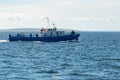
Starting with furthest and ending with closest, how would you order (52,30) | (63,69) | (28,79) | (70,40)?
(70,40) < (52,30) < (63,69) < (28,79)

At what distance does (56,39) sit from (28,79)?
9589 centimetres

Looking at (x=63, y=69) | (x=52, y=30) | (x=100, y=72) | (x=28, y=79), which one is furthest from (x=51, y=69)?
(x=52, y=30)

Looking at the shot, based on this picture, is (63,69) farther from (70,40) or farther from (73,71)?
(70,40)

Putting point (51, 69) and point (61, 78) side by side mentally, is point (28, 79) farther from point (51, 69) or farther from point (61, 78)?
point (51, 69)

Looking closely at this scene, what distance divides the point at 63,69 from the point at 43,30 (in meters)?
84.0

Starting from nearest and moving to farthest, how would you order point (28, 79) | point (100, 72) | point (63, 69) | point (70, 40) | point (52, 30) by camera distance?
point (28, 79)
point (100, 72)
point (63, 69)
point (52, 30)
point (70, 40)

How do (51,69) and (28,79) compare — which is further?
(51,69)

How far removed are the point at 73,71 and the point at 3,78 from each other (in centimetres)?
1141

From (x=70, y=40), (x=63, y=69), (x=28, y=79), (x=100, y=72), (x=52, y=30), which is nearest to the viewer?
(x=28, y=79)

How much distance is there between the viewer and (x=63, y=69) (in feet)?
194

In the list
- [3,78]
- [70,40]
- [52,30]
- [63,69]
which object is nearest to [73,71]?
[63,69]

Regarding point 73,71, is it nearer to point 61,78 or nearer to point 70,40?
point 61,78

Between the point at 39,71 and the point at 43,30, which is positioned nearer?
the point at 39,71

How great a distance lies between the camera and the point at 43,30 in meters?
142
